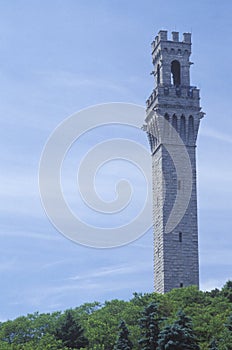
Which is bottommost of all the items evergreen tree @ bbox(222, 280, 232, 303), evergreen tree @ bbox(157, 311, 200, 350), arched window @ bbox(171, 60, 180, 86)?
evergreen tree @ bbox(157, 311, 200, 350)

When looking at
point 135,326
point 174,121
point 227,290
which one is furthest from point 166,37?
point 135,326

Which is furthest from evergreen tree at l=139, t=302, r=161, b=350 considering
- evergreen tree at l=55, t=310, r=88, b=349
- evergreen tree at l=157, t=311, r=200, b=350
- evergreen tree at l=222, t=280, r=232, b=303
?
evergreen tree at l=222, t=280, r=232, b=303

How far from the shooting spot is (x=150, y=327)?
Result: 54719 millimetres

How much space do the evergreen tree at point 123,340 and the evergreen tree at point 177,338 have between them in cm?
311

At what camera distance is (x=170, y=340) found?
172 feet

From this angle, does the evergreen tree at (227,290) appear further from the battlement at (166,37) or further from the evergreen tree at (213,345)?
the battlement at (166,37)

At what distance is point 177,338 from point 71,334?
9.14 metres

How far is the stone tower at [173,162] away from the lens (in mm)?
74062

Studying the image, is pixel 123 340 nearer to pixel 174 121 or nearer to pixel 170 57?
pixel 174 121

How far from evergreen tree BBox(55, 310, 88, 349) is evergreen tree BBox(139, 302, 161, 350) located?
451cm

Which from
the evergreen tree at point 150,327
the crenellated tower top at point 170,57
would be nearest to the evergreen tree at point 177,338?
the evergreen tree at point 150,327

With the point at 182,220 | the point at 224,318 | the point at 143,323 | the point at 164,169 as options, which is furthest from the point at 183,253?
the point at 143,323

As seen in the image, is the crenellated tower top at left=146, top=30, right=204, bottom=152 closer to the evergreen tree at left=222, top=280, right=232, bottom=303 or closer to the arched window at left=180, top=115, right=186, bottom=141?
the arched window at left=180, top=115, right=186, bottom=141

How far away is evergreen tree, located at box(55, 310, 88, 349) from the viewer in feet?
190
